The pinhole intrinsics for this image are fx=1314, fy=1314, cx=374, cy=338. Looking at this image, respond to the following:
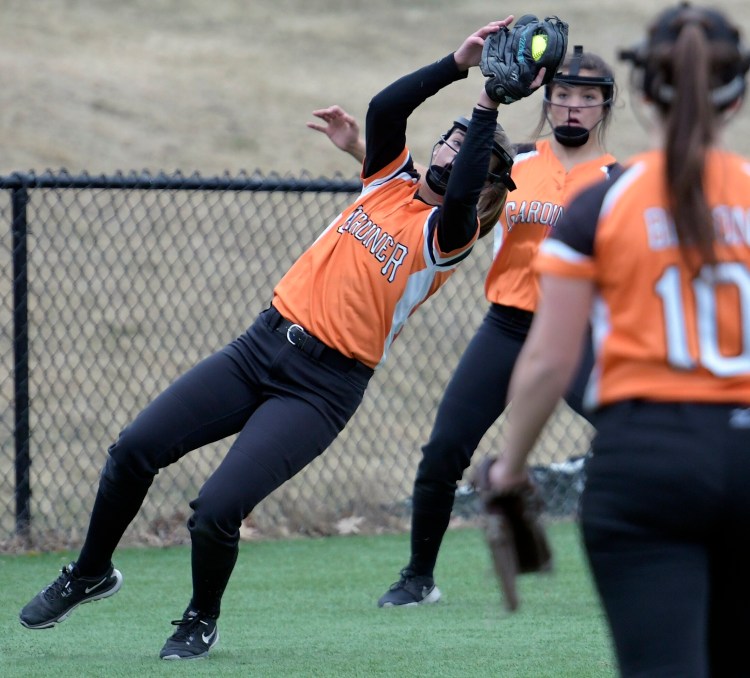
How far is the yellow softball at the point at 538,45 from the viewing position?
4.17 m

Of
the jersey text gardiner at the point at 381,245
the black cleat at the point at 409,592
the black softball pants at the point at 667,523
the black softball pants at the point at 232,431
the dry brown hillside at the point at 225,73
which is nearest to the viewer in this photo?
the black softball pants at the point at 667,523

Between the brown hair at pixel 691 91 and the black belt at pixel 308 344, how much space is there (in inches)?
89.6

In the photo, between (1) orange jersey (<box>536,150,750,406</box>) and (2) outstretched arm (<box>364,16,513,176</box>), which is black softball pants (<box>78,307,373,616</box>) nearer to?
(2) outstretched arm (<box>364,16,513,176</box>)

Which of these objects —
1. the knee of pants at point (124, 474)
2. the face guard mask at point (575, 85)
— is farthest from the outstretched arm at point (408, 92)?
the knee of pants at point (124, 474)

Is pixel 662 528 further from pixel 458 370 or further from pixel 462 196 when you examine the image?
pixel 458 370

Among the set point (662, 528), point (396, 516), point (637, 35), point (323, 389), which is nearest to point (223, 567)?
point (323, 389)

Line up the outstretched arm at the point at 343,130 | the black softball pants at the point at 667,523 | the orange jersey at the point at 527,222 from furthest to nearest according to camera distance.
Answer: the orange jersey at the point at 527,222, the outstretched arm at the point at 343,130, the black softball pants at the point at 667,523

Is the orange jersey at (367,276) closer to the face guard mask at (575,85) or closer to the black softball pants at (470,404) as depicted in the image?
the black softball pants at (470,404)

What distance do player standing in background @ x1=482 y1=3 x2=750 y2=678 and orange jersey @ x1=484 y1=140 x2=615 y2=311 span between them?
290 cm

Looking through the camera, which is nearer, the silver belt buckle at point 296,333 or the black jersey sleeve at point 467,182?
the black jersey sleeve at point 467,182

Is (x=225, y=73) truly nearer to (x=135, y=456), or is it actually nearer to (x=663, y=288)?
(x=135, y=456)

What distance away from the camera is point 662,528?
2.12 meters

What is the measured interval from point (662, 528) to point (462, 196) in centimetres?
222

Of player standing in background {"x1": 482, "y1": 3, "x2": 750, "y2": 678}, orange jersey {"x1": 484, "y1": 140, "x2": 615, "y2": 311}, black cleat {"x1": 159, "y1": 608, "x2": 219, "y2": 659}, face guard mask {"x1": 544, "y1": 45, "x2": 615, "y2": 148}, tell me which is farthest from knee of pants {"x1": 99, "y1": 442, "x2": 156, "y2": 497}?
player standing in background {"x1": 482, "y1": 3, "x2": 750, "y2": 678}
